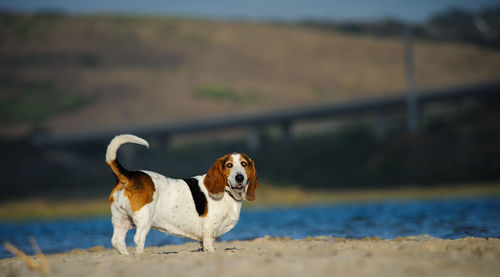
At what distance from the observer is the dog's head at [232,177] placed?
27.9ft

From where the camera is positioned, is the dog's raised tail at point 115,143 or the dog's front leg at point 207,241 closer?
the dog's raised tail at point 115,143

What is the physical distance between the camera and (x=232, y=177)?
850 centimetres

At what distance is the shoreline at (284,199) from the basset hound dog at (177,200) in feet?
73.3

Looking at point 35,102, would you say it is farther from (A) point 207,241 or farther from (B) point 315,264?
(B) point 315,264

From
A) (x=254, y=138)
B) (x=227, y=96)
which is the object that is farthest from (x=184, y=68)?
(x=254, y=138)

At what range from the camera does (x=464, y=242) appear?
8.69m

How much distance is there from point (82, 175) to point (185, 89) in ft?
134

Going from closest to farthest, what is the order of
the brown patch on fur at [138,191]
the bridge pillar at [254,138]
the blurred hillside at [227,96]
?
the brown patch on fur at [138,191] < the blurred hillside at [227,96] < the bridge pillar at [254,138]

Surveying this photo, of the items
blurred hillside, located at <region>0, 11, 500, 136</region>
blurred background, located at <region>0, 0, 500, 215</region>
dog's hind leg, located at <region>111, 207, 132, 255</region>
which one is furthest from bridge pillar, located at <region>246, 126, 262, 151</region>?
dog's hind leg, located at <region>111, 207, 132, 255</region>

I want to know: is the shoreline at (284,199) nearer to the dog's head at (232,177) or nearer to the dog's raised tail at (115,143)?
the dog's head at (232,177)

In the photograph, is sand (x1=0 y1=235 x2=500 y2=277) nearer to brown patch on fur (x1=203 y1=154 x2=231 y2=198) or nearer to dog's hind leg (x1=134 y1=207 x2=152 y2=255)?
dog's hind leg (x1=134 y1=207 x2=152 y2=255)

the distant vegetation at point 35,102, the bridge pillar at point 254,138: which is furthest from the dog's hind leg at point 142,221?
the distant vegetation at point 35,102

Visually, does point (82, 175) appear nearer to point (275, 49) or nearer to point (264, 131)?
point (264, 131)

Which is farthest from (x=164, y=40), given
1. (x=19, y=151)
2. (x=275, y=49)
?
(x=19, y=151)
